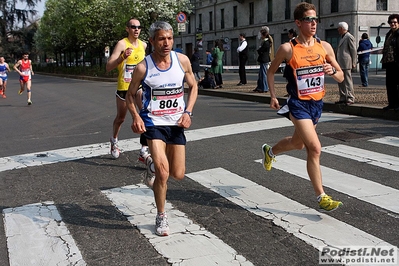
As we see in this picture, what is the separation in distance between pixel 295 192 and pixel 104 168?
8.97 ft

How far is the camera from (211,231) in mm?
4336

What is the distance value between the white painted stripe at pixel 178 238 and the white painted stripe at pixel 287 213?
0.65m

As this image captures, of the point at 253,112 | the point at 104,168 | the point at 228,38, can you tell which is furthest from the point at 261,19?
the point at 104,168

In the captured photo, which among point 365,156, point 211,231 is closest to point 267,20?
point 365,156

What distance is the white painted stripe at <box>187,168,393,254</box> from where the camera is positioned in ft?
13.2

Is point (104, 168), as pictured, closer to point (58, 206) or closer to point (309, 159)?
point (58, 206)

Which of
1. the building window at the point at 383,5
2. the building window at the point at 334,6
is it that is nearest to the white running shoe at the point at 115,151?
the building window at the point at 334,6

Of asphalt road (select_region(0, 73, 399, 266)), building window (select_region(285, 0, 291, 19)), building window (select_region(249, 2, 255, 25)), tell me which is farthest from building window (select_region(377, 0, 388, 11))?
asphalt road (select_region(0, 73, 399, 266))

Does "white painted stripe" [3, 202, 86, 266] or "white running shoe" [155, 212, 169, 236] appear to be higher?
"white running shoe" [155, 212, 169, 236]

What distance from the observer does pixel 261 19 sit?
48.9 meters

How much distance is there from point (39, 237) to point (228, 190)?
2086mm
